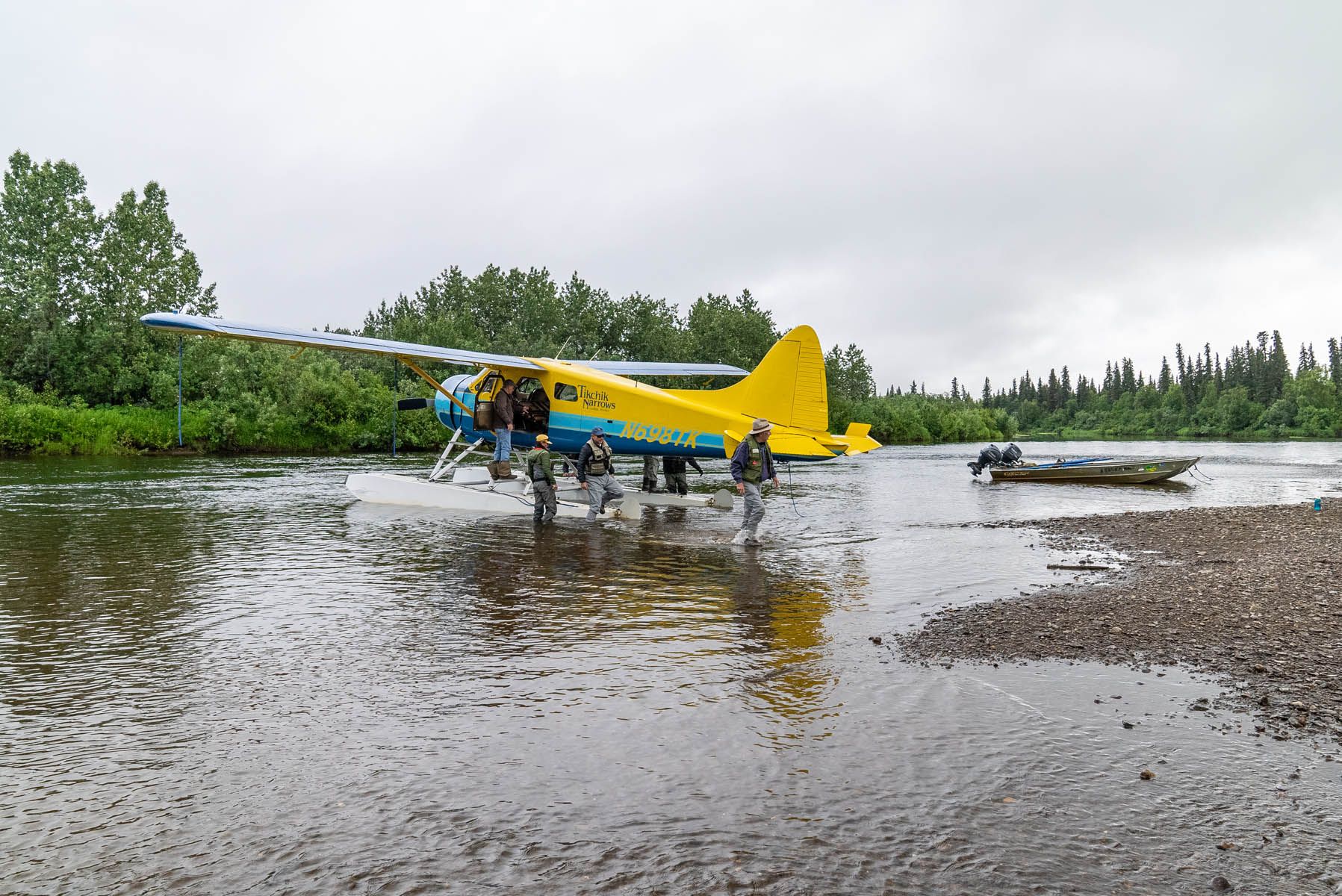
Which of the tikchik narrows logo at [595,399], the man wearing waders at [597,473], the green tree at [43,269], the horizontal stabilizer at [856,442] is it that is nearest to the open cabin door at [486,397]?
the tikchik narrows logo at [595,399]

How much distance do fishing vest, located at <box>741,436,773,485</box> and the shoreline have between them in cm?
473

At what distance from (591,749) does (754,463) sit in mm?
8594

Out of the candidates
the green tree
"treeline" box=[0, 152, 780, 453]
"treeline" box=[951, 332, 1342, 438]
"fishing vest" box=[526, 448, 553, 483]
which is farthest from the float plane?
"treeline" box=[951, 332, 1342, 438]

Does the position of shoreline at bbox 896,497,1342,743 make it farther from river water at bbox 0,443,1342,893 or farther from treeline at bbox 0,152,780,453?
treeline at bbox 0,152,780,453

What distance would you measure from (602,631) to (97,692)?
12.7 feet

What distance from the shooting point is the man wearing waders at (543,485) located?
1554 centimetres

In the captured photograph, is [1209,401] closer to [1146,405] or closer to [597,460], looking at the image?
[1146,405]

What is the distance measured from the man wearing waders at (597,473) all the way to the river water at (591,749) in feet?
16.7

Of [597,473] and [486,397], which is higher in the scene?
[486,397]

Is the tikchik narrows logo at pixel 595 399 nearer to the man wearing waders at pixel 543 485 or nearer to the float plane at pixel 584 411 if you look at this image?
the float plane at pixel 584 411

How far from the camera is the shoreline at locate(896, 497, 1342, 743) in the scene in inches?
228

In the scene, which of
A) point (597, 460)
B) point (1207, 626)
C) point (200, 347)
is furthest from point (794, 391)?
point (200, 347)

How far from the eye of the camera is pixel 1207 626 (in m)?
7.56

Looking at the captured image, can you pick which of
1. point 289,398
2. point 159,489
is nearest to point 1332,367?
point 289,398
